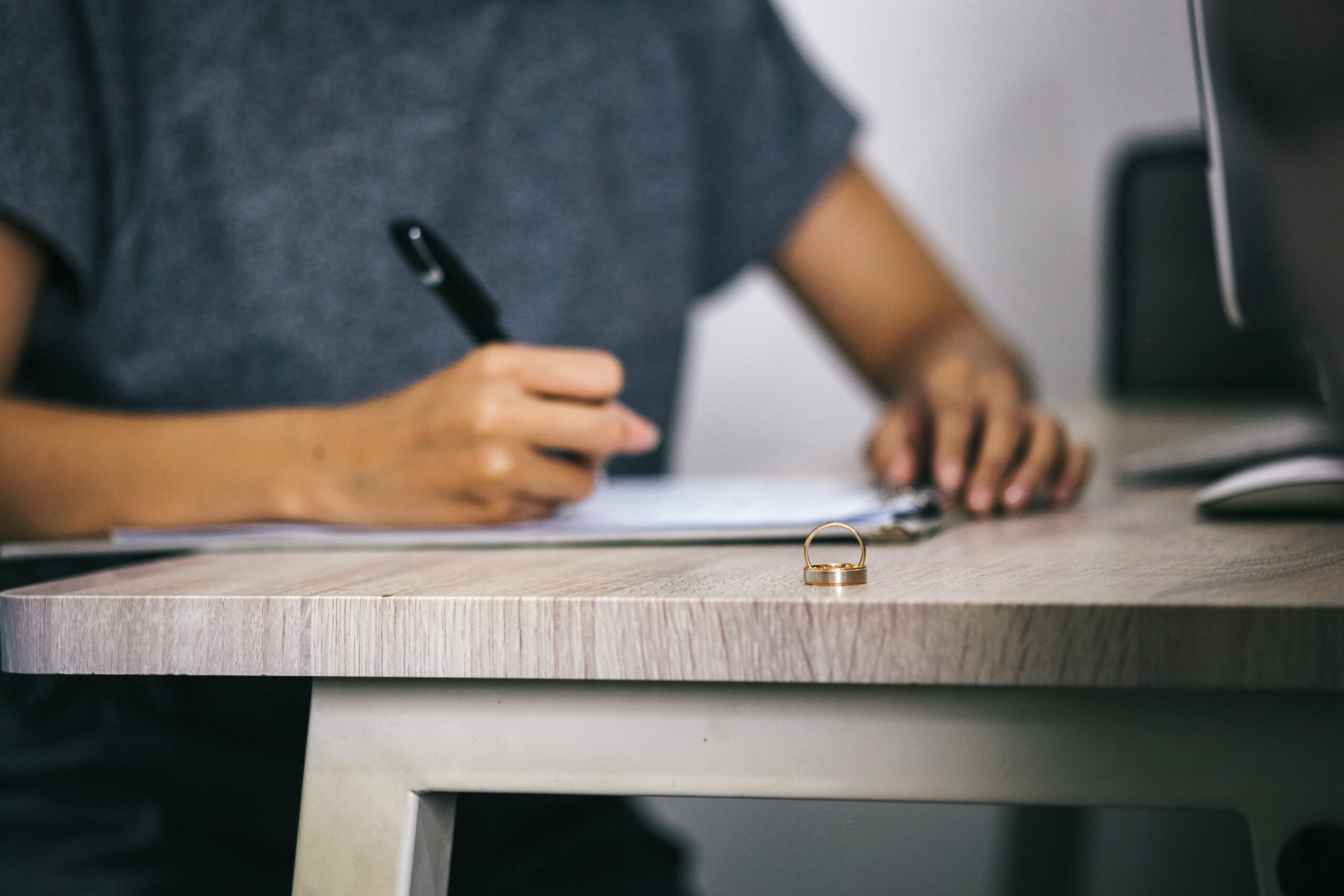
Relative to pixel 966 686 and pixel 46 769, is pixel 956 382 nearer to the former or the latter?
pixel 966 686

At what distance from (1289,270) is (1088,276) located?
1.25 meters

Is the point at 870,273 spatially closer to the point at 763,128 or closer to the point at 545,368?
the point at 763,128

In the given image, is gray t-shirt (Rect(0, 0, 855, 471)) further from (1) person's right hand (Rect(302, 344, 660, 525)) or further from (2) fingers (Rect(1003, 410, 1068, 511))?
(2) fingers (Rect(1003, 410, 1068, 511))

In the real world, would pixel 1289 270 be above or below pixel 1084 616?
above

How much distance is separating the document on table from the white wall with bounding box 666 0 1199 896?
1.05 meters

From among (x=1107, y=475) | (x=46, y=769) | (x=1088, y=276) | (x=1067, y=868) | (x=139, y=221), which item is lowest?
(x=1067, y=868)

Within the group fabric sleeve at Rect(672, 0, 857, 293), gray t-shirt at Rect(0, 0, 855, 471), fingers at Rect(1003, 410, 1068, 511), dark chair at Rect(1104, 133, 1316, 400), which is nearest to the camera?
fingers at Rect(1003, 410, 1068, 511)

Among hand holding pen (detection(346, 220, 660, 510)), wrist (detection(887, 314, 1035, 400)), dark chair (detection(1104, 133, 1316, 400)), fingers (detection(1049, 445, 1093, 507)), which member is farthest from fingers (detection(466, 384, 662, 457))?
dark chair (detection(1104, 133, 1316, 400))

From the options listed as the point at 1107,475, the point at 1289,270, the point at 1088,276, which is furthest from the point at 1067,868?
the point at 1289,270

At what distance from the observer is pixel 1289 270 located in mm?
431

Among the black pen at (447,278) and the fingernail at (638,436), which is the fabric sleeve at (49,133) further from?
the fingernail at (638,436)

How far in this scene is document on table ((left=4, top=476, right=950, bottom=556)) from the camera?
1.28 ft

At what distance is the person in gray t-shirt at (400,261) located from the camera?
48 centimetres

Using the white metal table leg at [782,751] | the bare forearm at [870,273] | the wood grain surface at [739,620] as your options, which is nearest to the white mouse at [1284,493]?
the wood grain surface at [739,620]
